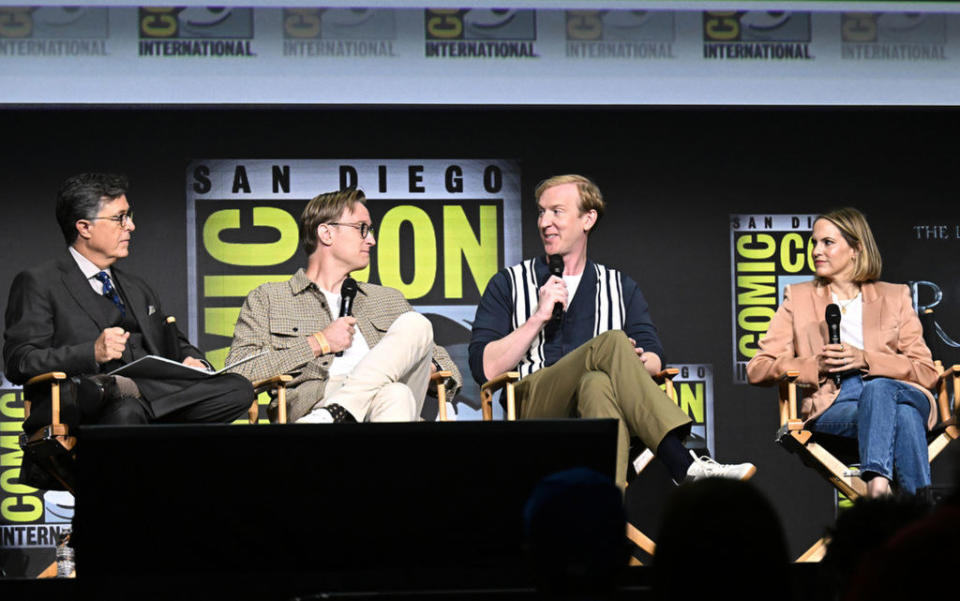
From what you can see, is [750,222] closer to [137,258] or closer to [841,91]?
[841,91]

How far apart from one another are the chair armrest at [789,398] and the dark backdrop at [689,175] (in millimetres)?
1001

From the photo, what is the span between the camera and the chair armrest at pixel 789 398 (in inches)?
153

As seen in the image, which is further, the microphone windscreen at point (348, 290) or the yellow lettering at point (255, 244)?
the yellow lettering at point (255, 244)

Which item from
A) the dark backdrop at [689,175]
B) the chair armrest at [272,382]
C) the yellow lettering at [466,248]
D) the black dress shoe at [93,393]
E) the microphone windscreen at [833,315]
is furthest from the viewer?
the yellow lettering at [466,248]

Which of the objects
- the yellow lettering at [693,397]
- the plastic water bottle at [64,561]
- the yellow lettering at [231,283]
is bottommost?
the plastic water bottle at [64,561]

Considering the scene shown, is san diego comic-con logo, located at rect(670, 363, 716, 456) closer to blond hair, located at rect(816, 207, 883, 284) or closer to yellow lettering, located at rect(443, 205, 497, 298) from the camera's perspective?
yellow lettering, located at rect(443, 205, 497, 298)

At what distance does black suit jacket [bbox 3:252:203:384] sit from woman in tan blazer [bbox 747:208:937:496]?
2043 mm

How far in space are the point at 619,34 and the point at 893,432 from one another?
1.96 metres

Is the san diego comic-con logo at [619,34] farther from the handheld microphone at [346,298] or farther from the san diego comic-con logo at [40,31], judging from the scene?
the san diego comic-con logo at [40,31]

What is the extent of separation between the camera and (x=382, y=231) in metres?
4.90

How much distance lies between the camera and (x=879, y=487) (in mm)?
3586

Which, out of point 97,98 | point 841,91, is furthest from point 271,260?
point 841,91

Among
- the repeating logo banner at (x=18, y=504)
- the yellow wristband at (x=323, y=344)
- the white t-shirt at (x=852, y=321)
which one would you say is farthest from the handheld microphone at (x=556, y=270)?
the repeating logo banner at (x=18, y=504)

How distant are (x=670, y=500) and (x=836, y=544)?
2.00 feet
